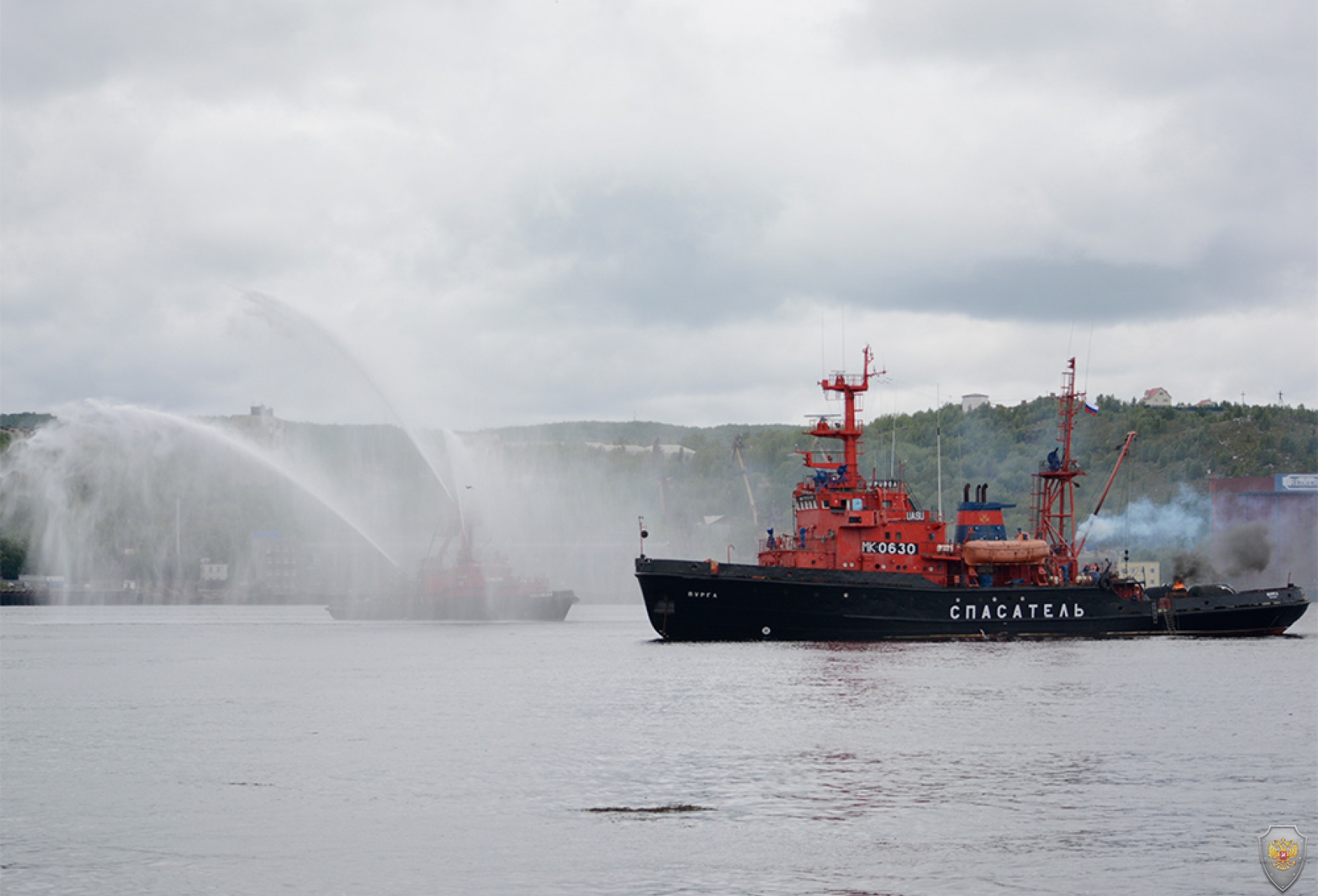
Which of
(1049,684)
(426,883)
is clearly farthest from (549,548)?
(426,883)

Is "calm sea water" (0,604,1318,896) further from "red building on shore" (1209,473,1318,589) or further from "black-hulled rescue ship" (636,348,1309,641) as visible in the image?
"red building on shore" (1209,473,1318,589)

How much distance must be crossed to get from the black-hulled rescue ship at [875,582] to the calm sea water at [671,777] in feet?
16.8

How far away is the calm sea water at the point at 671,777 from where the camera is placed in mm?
22281

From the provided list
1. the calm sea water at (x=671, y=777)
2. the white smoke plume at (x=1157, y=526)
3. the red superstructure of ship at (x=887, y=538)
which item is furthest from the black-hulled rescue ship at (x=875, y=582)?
the white smoke plume at (x=1157, y=526)

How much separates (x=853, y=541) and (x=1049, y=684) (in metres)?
18.2

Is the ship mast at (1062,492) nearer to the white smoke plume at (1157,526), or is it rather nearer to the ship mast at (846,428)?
the ship mast at (846,428)

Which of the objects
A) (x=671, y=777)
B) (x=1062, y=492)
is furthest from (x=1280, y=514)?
(x=671, y=777)

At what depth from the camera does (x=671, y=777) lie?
30.8 meters

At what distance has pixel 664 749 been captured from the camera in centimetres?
3494

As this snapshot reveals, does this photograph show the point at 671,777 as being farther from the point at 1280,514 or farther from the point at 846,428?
the point at 1280,514


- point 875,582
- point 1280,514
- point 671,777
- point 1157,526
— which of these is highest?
point 1280,514

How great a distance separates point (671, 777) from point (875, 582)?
→ 35.7 metres

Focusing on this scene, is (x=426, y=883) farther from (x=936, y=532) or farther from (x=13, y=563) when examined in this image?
(x=13, y=563)

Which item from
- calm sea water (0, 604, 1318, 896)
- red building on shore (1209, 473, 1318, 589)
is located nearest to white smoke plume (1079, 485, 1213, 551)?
red building on shore (1209, 473, 1318, 589)
